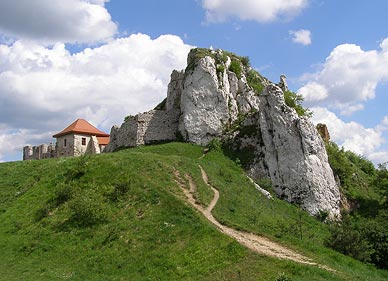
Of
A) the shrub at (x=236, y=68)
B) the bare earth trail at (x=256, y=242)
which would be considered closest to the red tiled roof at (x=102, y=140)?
the shrub at (x=236, y=68)

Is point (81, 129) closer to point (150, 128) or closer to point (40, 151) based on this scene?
point (40, 151)

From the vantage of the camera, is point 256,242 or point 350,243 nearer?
point 256,242

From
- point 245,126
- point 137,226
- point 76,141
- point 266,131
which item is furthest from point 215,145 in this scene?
point 76,141

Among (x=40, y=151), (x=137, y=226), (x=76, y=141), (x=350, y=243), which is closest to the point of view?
(x=137, y=226)

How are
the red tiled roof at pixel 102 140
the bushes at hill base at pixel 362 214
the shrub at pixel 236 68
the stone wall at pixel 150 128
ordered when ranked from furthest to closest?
the red tiled roof at pixel 102 140 → the shrub at pixel 236 68 → the stone wall at pixel 150 128 → the bushes at hill base at pixel 362 214

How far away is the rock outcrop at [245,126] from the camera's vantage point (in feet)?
118

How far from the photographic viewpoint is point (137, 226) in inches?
932

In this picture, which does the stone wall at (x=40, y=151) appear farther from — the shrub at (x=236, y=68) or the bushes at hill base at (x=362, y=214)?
the bushes at hill base at (x=362, y=214)

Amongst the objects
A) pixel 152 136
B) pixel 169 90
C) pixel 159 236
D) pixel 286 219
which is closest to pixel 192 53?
pixel 169 90

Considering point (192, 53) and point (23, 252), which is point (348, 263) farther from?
point (192, 53)

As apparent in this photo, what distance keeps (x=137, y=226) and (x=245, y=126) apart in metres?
21.0

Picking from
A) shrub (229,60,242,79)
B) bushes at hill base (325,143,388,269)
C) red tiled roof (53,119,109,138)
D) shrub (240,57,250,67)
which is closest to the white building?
red tiled roof (53,119,109,138)

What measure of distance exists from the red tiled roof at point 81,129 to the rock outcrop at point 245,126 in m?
5.31

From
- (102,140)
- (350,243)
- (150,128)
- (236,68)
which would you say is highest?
(236,68)
